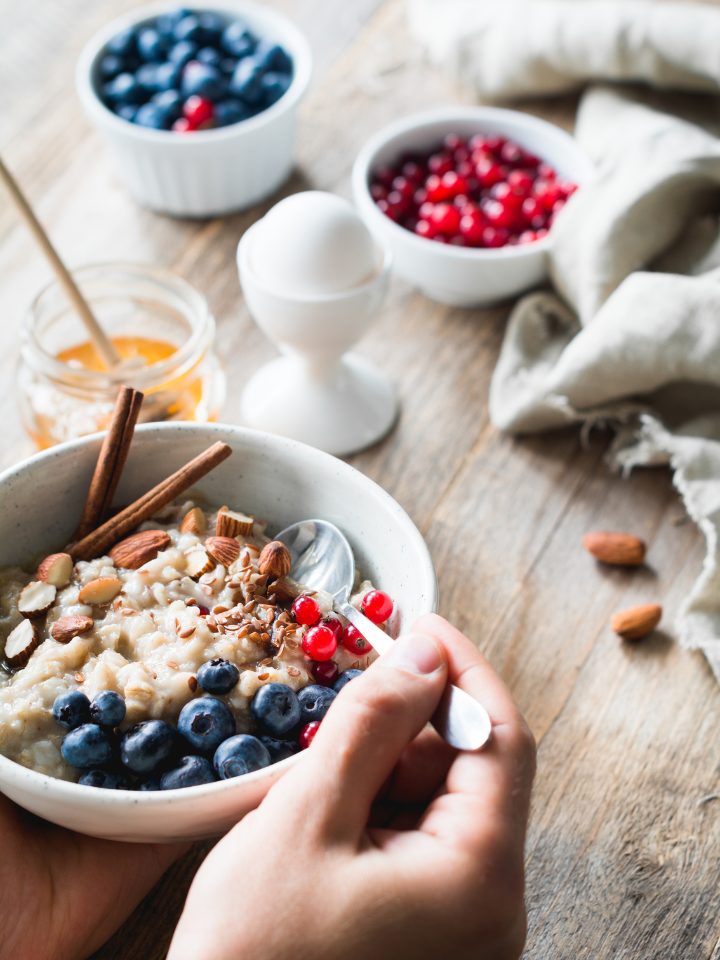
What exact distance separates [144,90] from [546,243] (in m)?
0.68

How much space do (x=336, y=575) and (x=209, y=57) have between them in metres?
1.05

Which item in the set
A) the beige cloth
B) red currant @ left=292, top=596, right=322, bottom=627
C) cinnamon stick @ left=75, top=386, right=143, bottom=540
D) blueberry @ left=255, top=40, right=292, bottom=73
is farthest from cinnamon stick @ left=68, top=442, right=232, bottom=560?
the beige cloth

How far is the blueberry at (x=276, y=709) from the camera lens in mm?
867

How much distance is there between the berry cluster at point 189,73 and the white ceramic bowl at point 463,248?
0.21 metres

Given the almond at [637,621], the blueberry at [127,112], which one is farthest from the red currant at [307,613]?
the blueberry at [127,112]

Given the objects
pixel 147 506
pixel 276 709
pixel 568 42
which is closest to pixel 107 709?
pixel 276 709

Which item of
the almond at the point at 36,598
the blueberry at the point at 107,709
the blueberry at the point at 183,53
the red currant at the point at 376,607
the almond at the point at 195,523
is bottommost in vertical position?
the red currant at the point at 376,607

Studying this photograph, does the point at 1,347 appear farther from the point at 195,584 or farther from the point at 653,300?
the point at 653,300

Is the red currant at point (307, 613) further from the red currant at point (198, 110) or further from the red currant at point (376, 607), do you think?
the red currant at point (198, 110)

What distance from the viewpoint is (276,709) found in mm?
867

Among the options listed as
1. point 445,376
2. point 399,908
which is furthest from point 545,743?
point 445,376

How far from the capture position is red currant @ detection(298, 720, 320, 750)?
866 millimetres

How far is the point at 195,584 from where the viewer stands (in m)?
0.97

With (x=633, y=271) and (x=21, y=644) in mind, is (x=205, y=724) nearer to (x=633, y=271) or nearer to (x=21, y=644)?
(x=21, y=644)
